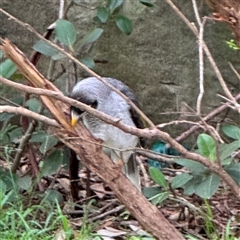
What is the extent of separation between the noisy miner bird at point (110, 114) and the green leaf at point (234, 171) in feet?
1.82

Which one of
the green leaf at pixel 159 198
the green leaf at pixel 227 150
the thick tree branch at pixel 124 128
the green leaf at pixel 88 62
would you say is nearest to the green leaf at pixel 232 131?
the green leaf at pixel 227 150

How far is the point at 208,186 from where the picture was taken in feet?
10.6

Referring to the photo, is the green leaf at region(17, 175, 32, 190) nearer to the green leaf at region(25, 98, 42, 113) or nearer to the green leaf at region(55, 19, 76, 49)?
the green leaf at region(25, 98, 42, 113)

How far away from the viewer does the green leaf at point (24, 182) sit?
144 inches

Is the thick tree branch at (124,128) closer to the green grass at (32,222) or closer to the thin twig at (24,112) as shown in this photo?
the thin twig at (24,112)

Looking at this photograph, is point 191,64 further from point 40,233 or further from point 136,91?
point 40,233

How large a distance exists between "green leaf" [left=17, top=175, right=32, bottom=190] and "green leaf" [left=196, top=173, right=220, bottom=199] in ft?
3.06

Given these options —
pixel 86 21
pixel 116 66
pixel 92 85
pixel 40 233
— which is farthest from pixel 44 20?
pixel 40 233

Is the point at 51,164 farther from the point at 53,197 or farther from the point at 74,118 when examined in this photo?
the point at 74,118

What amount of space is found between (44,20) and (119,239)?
176cm

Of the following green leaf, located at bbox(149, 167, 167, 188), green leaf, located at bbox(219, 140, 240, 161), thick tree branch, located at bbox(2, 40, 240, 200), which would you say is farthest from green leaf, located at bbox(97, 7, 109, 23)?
green leaf, located at bbox(219, 140, 240, 161)

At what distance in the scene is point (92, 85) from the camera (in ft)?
11.7

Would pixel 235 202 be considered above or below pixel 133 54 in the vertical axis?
below

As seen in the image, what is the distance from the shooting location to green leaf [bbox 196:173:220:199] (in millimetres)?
3199
